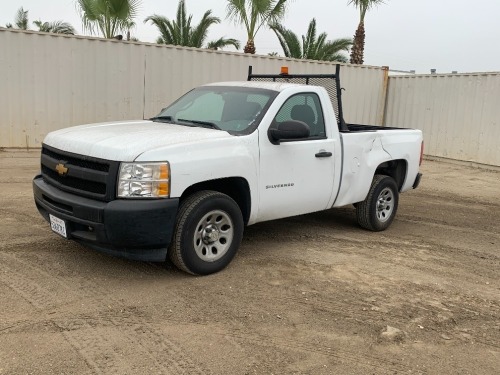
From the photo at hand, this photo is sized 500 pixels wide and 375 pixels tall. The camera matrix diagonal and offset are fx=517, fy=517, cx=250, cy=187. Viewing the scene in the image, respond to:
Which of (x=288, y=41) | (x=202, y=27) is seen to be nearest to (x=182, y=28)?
(x=202, y=27)

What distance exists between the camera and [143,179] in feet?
13.4

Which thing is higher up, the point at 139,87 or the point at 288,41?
the point at 288,41

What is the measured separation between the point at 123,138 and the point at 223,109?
1329 mm

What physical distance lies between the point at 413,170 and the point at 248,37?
1348cm

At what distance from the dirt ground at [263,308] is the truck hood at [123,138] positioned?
1.12m

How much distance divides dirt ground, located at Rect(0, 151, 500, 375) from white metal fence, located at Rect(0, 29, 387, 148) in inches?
238

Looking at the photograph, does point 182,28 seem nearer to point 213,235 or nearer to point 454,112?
point 454,112

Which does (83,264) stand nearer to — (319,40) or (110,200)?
(110,200)

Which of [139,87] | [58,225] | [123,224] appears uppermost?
[139,87]

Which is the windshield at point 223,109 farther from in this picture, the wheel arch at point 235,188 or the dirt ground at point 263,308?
the dirt ground at point 263,308

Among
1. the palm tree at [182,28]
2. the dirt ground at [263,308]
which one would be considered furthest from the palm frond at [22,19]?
the dirt ground at [263,308]

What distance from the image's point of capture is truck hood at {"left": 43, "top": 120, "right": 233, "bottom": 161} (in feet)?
13.6

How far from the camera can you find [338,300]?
4.33 meters

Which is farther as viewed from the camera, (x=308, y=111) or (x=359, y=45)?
(x=359, y=45)
